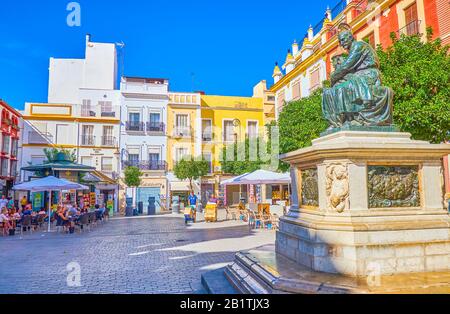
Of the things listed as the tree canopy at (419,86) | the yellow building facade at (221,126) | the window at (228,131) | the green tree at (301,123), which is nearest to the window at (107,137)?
the yellow building facade at (221,126)

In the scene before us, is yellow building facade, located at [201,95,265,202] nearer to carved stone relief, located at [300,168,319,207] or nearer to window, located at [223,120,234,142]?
window, located at [223,120,234,142]

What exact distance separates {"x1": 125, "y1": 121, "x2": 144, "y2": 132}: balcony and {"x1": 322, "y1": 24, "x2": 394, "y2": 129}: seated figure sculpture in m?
28.2

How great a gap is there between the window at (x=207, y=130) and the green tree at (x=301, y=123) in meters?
14.1

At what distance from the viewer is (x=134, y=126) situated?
31.8 m

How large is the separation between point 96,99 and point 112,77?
3334 mm

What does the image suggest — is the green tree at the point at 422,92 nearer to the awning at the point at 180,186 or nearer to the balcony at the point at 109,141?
→ the awning at the point at 180,186

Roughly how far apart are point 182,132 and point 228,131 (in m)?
4.81

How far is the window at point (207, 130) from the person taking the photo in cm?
3378

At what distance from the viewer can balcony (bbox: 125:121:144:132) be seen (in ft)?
104

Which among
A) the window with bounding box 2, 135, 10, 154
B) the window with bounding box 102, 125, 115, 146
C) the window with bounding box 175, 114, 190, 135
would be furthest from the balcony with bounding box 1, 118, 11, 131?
the window with bounding box 175, 114, 190, 135

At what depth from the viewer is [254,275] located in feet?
15.2

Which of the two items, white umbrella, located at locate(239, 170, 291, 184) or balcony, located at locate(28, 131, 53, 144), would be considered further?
balcony, located at locate(28, 131, 53, 144)

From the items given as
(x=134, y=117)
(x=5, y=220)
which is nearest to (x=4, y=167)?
(x=134, y=117)
